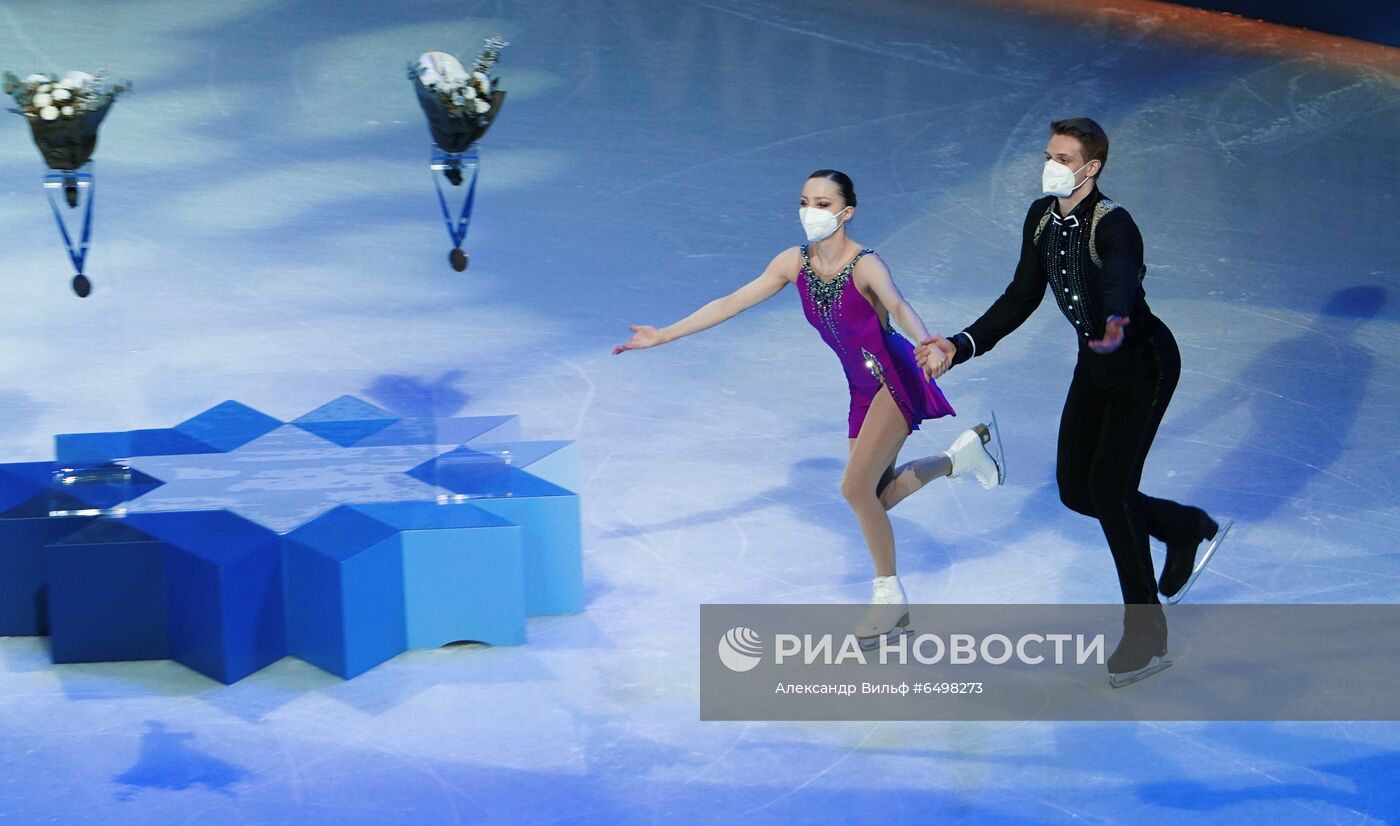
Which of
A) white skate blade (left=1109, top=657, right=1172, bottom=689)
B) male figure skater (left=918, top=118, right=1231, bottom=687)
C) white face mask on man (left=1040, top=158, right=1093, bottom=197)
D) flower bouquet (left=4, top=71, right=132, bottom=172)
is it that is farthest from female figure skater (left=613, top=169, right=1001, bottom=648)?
flower bouquet (left=4, top=71, right=132, bottom=172)

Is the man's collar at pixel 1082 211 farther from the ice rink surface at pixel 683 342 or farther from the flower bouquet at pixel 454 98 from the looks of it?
the flower bouquet at pixel 454 98

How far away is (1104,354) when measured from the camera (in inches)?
166

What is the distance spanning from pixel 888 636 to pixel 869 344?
33.7 inches

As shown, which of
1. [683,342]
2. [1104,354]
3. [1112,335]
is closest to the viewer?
[1112,335]

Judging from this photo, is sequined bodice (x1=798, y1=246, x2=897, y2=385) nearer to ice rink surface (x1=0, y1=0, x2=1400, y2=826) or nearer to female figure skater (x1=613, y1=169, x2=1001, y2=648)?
female figure skater (x1=613, y1=169, x2=1001, y2=648)

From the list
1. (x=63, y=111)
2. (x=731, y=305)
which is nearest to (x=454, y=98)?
(x=63, y=111)

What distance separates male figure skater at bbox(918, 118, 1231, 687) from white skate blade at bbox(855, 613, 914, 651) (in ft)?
1.98

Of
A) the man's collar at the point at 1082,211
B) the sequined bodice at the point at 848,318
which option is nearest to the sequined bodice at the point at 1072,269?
the man's collar at the point at 1082,211

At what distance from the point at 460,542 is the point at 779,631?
0.97 meters

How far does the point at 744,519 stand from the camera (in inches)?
218

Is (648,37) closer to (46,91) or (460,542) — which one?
(46,91)

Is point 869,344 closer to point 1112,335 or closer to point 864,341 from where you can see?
point 864,341

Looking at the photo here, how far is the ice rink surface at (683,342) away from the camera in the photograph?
13.3 ft

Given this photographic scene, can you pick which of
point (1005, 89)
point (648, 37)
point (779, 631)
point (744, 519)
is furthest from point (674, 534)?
point (648, 37)
